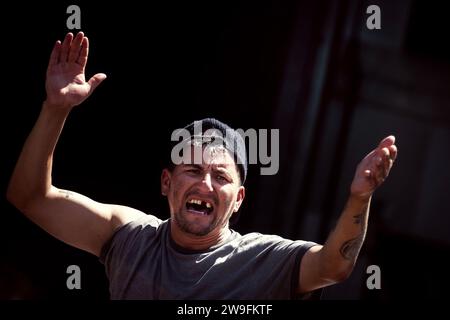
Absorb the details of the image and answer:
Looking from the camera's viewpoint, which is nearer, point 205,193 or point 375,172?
point 375,172

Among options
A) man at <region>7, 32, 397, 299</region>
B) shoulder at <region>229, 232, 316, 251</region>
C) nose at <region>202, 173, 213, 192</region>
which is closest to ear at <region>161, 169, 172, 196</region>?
man at <region>7, 32, 397, 299</region>

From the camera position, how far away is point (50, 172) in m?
2.96

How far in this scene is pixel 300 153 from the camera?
5.30 m

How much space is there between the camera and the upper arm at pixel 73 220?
2973 millimetres

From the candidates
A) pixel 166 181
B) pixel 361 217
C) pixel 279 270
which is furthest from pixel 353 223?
pixel 166 181

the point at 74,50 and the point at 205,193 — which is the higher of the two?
the point at 74,50

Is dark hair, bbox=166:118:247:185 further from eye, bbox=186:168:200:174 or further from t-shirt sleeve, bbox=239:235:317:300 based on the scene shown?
t-shirt sleeve, bbox=239:235:317:300

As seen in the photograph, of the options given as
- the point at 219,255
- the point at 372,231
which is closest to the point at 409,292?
the point at 372,231

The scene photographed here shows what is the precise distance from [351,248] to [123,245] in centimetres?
96

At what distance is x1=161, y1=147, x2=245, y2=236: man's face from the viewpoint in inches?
Result: 112

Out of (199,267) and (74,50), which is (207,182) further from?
(74,50)

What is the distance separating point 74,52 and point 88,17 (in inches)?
111

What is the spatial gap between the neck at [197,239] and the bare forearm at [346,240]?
55 centimetres

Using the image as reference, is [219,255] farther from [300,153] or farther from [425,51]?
[425,51]
